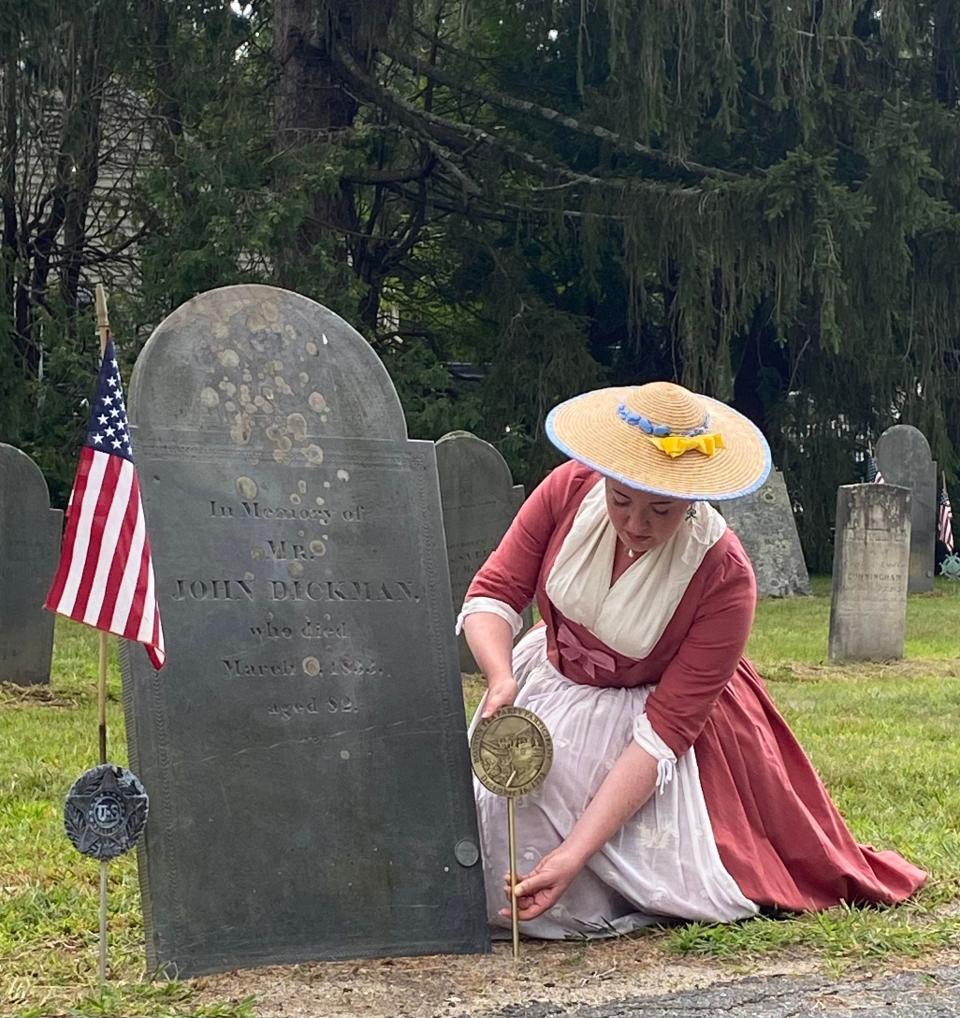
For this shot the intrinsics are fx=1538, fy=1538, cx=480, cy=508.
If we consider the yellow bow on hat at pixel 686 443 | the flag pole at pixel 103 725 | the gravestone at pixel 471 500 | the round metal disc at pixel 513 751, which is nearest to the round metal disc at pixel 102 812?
the flag pole at pixel 103 725

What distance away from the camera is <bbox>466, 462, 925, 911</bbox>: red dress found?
3.78m

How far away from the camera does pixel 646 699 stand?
393 cm

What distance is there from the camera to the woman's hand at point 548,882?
3611 mm

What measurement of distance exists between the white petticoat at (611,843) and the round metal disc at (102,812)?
3.51ft

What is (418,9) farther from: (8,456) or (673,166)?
(8,456)

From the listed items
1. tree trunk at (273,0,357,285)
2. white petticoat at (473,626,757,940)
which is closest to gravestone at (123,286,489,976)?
white petticoat at (473,626,757,940)

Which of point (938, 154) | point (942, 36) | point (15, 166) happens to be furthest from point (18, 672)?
point (942, 36)

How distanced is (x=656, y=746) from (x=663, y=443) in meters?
0.74

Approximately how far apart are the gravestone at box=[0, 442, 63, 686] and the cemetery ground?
6.85 ft

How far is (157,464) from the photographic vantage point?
3.56 m

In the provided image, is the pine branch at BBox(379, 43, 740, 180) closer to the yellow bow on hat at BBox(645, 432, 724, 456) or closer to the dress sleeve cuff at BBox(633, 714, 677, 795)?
the yellow bow on hat at BBox(645, 432, 724, 456)

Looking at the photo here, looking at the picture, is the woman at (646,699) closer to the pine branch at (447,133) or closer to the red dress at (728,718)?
the red dress at (728,718)

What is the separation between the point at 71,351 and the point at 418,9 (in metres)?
5.44

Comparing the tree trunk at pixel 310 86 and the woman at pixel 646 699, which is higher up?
the tree trunk at pixel 310 86
